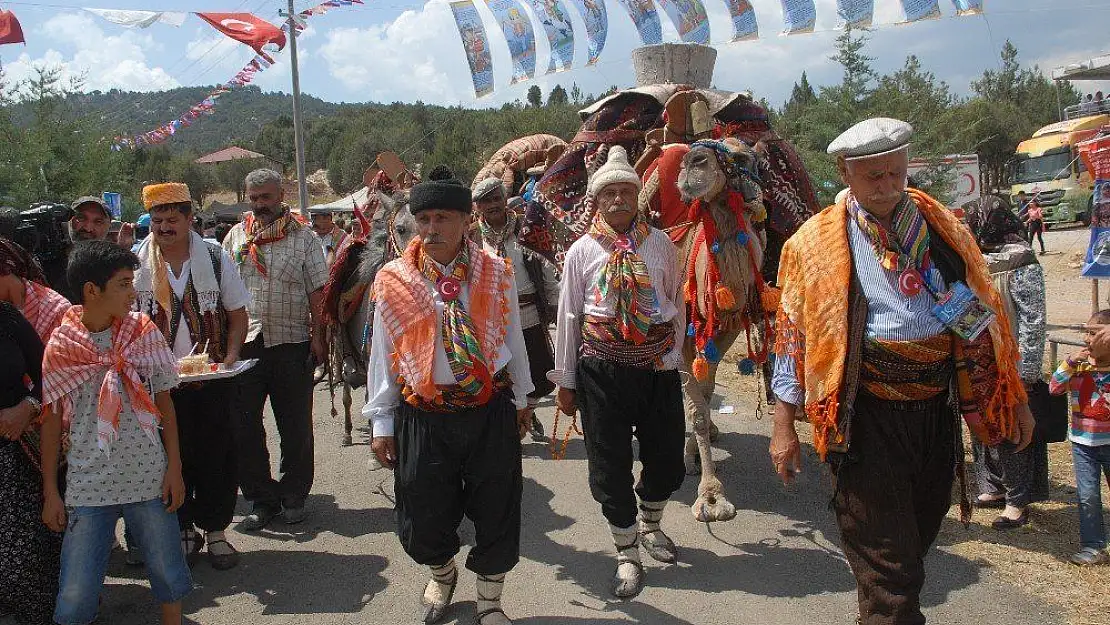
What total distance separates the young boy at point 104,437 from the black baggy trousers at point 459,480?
1.00m

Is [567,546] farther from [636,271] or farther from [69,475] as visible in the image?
[69,475]

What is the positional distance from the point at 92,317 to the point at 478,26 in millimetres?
6654

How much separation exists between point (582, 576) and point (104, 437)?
7.77ft

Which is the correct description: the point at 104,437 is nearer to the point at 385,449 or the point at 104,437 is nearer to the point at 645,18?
the point at 385,449

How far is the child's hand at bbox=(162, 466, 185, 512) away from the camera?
Answer: 10.9ft

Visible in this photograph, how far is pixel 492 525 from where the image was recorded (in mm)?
3373

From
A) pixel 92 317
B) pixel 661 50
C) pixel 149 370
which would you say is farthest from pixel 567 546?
pixel 661 50

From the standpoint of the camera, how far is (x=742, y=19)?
26.8 ft

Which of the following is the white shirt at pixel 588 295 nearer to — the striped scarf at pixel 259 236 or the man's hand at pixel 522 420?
the man's hand at pixel 522 420

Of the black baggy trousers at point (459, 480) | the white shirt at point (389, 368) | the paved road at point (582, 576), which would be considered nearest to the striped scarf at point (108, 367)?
the white shirt at point (389, 368)

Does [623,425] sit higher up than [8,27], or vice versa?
[8,27]

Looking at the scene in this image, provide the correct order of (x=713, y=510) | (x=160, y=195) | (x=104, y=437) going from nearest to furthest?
(x=104, y=437), (x=160, y=195), (x=713, y=510)

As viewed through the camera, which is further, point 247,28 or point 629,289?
point 247,28

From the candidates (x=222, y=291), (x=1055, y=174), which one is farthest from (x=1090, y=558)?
(x=1055, y=174)
